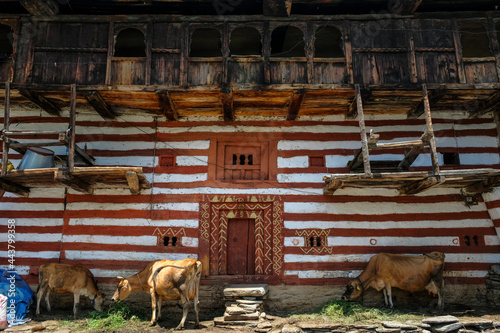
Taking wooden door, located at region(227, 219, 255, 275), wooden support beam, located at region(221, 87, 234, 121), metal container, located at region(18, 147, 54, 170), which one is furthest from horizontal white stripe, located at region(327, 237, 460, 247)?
metal container, located at region(18, 147, 54, 170)

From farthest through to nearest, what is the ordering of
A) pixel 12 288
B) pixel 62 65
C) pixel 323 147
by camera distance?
pixel 323 147 → pixel 62 65 → pixel 12 288

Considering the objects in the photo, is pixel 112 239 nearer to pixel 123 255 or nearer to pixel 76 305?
pixel 123 255

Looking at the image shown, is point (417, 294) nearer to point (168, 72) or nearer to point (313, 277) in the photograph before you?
point (313, 277)

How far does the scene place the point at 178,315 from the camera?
11281 millimetres

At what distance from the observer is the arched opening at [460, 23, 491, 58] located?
13.7 m

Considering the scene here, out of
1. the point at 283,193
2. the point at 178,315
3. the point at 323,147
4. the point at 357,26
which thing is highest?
the point at 357,26

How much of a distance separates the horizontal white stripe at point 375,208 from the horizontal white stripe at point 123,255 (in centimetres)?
354

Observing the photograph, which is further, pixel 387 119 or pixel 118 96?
pixel 387 119

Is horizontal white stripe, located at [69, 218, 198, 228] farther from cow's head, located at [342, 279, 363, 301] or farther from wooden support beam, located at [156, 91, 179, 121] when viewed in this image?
cow's head, located at [342, 279, 363, 301]

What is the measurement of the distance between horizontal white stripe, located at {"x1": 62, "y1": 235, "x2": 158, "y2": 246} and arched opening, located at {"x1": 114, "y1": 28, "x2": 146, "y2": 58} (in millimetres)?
6832

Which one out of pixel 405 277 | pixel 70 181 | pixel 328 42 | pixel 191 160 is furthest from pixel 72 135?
pixel 405 277

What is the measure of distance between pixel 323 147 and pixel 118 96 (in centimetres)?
642

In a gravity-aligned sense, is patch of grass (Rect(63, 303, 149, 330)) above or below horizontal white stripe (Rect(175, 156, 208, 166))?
below

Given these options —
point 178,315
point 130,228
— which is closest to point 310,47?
point 130,228
